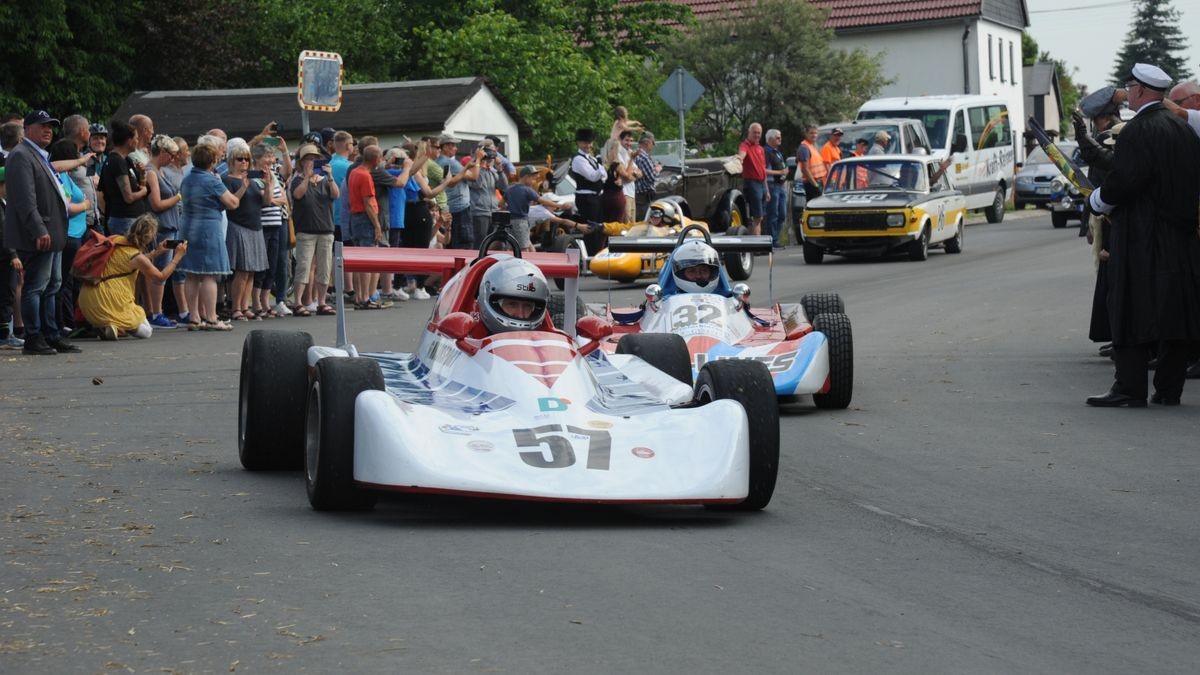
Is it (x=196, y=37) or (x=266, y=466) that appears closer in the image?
(x=266, y=466)

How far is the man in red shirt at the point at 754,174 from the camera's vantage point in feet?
101

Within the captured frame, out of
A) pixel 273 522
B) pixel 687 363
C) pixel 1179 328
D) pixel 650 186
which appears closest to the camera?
pixel 273 522

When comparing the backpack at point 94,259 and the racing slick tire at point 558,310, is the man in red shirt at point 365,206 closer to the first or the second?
the backpack at point 94,259

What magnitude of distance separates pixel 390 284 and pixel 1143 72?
41.2 feet

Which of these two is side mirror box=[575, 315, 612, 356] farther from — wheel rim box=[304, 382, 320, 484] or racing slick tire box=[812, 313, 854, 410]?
wheel rim box=[304, 382, 320, 484]

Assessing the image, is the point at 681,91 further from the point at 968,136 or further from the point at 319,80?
the point at 319,80

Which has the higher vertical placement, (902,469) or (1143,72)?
(1143,72)

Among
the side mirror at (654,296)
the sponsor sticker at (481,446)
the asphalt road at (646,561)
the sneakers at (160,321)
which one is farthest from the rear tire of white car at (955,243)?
the sponsor sticker at (481,446)

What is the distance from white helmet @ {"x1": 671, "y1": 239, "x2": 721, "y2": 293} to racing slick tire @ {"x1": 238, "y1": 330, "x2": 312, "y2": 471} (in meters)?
4.90

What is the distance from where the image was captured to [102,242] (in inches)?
728

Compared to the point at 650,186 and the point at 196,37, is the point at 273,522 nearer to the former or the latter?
the point at 650,186

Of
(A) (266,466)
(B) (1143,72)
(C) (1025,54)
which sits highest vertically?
(C) (1025,54)

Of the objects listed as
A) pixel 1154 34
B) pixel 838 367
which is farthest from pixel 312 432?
pixel 1154 34

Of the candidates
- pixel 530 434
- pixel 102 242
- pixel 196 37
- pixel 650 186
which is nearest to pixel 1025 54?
pixel 196 37
